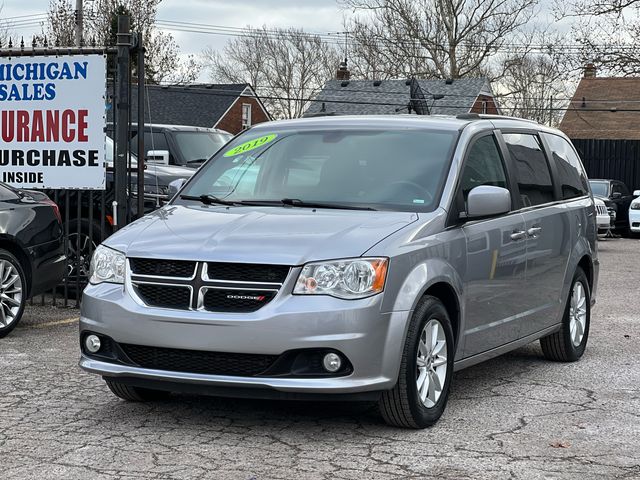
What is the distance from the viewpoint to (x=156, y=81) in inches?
2290

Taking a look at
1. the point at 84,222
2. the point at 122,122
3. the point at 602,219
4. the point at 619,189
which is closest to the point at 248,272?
the point at 122,122

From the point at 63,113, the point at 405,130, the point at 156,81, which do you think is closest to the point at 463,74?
the point at 156,81

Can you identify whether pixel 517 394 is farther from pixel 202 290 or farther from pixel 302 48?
pixel 302 48

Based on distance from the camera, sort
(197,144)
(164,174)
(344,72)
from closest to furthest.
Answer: (164,174)
(197,144)
(344,72)

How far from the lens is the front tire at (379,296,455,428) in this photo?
5.97 meters

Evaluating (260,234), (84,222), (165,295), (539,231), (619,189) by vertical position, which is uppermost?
(260,234)

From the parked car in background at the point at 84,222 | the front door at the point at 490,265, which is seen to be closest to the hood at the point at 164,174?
the parked car in background at the point at 84,222

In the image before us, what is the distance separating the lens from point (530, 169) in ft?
26.6

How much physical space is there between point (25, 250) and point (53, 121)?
2.06m

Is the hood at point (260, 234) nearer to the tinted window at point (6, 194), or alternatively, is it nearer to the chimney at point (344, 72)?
the tinted window at point (6, 194)

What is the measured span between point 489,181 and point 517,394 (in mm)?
1386

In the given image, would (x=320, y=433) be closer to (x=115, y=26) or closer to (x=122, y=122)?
(x=122, y=122)

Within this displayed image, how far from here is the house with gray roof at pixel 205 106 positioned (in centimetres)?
5325

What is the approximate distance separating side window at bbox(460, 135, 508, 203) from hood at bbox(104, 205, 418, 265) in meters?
0.67
